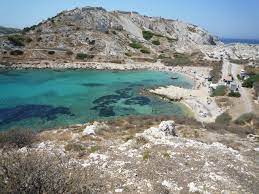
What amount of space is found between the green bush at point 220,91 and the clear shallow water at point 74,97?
8.46 meters

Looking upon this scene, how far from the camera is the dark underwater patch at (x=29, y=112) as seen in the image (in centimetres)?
4317

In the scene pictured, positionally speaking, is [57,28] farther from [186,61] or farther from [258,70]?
[258,70]

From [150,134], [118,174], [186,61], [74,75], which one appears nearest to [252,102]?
[150,134]

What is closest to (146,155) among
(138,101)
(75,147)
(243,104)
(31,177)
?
(75,147)

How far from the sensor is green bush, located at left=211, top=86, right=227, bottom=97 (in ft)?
190

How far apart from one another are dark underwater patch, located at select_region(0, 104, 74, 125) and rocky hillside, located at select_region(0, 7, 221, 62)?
155ft

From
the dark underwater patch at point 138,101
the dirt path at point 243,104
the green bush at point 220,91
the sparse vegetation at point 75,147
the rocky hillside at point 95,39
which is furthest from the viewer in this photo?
the rocky hillside at point 95,39

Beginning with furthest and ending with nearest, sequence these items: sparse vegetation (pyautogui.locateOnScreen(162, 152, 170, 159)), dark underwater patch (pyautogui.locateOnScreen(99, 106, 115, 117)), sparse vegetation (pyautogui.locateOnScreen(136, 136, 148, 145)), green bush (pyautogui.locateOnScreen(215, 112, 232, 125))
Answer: dark underwater patch (pyautogui.locateOnScreen(99, 106, 115, 117)) → green bush (pyautogui.locateOnScreen(215, 112, 232, 125)) → sparse vegetation (pyautogui.locateOnScreen(136, 136, 148, 145)) → sparse vegetation (pyautogui.locateOnScreen(162, 152, 170, 159))

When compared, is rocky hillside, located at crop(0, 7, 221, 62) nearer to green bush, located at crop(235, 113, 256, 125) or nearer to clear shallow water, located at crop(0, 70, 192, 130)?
clear shallow water, located at crop(0, 70, 192, 130)

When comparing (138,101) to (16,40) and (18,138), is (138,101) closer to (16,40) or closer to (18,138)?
(18,138)

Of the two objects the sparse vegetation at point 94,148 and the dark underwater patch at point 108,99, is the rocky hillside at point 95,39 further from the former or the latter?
the sparse vegetation at point 94,148

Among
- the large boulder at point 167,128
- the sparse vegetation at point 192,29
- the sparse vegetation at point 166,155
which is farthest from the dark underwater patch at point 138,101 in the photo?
the sparse vegetation at point 192,29

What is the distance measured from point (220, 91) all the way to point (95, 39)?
55111 mm

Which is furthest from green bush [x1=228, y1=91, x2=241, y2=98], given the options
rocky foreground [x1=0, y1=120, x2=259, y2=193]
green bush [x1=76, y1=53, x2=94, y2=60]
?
green bush [x1=76, y1=53, x2=94, y2=60]
